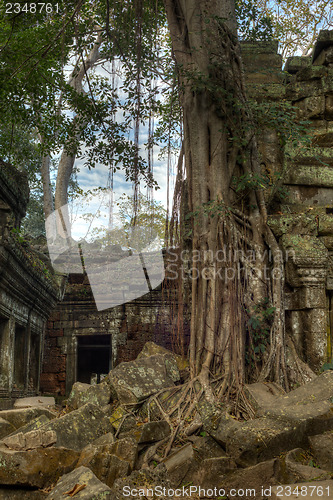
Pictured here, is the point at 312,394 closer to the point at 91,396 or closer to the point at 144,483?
the point at 144,483

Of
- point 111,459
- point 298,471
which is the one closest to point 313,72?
point 298,471

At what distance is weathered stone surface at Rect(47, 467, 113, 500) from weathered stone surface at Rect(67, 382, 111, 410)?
1506 millimetres

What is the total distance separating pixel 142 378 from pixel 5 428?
1210 millimetres

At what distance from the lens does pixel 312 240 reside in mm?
5023

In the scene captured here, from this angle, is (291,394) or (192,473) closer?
(192,473)

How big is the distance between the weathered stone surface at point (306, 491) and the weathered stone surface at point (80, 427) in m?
1.75

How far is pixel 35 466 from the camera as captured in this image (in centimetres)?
303

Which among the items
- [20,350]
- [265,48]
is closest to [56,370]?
[20,350]

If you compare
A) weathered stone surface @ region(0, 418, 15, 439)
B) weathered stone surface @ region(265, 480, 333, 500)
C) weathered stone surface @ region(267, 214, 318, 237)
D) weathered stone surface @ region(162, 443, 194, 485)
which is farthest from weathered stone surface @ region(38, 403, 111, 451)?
weathered stone surface @ region(267, 214, 318, 237)

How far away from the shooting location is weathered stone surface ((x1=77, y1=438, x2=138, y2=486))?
2986 millimetres

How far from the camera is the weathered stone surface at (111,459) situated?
9.80 ft

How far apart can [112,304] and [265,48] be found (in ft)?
15.5

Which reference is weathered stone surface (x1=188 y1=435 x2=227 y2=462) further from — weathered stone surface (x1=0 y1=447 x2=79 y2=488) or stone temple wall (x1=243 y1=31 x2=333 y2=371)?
stone temple wall (x1=243 y1=31 x2=333 y2=371)

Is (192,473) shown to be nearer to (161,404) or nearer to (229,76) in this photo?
(161,404)
